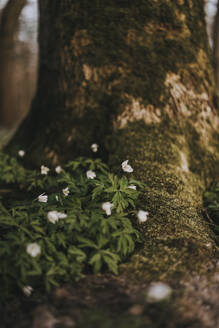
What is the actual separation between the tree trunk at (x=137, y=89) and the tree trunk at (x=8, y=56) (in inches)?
278

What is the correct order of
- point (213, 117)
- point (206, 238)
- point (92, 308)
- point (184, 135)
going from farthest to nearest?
point (213, 117), point (184, 135), point (206, 238), point (92, 308)

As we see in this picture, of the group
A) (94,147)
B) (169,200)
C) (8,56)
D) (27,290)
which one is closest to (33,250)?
(27,290)

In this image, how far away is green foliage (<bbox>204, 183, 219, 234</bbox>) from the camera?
2.76 m

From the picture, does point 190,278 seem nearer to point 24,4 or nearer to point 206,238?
point 206,238

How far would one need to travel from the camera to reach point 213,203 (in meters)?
2.93

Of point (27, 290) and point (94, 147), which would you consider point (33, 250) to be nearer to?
point (27, 290)

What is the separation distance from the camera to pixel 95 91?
3.46 metres

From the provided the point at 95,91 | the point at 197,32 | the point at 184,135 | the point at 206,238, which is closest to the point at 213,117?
Answer: the point at 184,135

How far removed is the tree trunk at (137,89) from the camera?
10.6 feet

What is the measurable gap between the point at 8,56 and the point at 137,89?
29.4ft

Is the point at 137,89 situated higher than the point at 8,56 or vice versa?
the point at 137,89

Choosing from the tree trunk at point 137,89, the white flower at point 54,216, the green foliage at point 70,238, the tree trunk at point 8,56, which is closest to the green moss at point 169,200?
the tree trunk at point 137,89

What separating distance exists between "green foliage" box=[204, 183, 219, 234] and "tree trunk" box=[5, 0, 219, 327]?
0.11 metres

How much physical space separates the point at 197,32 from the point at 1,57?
9056mm
